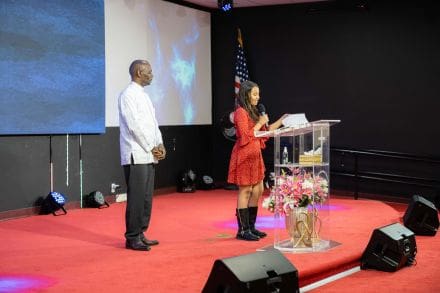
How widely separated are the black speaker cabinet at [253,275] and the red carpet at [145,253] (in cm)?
61

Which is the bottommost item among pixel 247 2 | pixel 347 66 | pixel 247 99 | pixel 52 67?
pixel 247 99

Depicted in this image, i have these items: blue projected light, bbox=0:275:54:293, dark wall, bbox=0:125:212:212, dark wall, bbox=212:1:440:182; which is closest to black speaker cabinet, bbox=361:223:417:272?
blue projected light, bbox=0:275:54:293

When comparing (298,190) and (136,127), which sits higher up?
(136,127)

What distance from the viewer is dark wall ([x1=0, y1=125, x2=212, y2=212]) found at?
780 cm

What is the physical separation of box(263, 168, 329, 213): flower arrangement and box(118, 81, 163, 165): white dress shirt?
3.71 ft

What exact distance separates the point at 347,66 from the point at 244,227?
4820mm

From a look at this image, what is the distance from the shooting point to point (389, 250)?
5.32m

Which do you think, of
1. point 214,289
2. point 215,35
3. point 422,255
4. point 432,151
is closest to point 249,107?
point 422,255

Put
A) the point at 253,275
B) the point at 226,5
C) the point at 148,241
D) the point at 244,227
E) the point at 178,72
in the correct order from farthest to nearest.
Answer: the point at 178,72 → the point at 226,5 → the point at 244,227 → the point at 148,241 → the point at 253,275

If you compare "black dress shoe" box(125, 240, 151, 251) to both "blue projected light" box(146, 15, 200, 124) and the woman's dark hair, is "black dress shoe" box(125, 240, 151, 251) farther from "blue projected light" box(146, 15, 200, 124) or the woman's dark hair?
"blue projected light" box(146, 15, 200, 124)

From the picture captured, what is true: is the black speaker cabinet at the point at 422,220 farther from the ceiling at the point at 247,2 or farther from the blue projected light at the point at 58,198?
the ceiling at the point at 247,2

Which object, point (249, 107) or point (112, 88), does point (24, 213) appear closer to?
point (112, 88)

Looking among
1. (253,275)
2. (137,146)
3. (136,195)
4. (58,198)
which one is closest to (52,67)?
(58,198)

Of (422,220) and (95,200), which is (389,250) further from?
(95,200)
